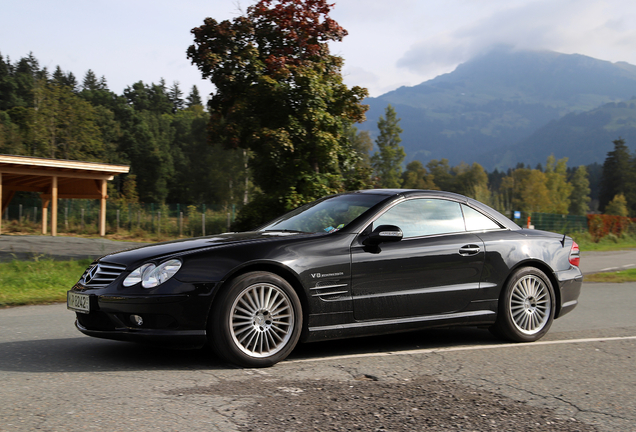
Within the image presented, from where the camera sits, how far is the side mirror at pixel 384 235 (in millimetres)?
5379

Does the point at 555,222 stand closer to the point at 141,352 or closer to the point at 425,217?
the point at 425,217

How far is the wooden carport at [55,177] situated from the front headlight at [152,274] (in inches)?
1032

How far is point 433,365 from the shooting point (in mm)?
5133

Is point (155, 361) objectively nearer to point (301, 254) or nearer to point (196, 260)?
point (196, 260)

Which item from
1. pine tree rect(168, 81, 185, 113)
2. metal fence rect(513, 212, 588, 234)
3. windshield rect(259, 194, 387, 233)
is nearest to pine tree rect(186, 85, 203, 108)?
pine tree rect(168, 81, 185, 113)

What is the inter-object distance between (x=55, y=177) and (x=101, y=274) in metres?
27.8

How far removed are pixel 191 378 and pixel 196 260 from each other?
2.92ft

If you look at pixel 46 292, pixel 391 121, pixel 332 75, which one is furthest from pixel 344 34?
pixel 391 121

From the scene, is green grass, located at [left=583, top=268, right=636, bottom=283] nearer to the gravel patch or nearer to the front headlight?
the gravel patch

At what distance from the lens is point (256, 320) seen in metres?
4.87

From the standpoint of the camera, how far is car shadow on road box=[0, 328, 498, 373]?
4.86m

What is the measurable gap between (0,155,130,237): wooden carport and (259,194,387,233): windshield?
83.8ft

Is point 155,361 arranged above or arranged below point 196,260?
below

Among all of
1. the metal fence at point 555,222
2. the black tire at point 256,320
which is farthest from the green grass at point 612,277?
the metal fence at point 555,222
